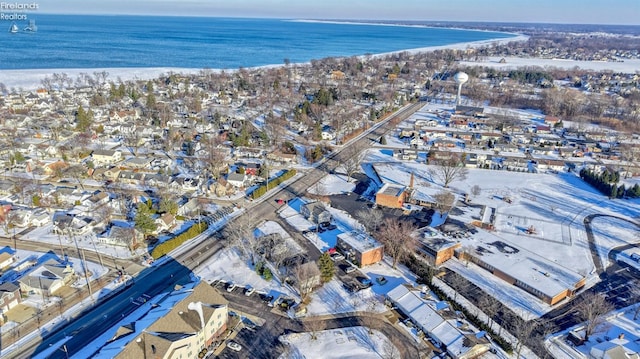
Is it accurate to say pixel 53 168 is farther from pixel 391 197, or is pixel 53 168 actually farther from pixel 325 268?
pixel 391 197

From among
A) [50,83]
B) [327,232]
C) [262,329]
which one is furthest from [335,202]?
[50,83]

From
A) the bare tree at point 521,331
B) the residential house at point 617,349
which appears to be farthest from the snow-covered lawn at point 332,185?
the residential house at point 617,349

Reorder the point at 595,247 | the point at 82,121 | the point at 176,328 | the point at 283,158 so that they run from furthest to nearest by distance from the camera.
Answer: the point at 82,121 < the point at 283,158 < the point at 595,247 < the point at 176,328

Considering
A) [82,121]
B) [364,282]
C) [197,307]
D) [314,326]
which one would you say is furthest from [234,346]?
[82,121]

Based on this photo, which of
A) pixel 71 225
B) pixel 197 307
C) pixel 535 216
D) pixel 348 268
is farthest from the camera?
pixel 535 216

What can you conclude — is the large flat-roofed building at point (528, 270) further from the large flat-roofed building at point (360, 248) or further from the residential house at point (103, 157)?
the residential house at point (103, 157)

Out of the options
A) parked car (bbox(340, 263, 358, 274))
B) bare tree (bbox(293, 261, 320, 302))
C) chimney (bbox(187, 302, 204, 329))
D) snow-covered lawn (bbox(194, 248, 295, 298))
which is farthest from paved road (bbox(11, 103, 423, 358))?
parked car (bbox(340, 263, 358, 274))

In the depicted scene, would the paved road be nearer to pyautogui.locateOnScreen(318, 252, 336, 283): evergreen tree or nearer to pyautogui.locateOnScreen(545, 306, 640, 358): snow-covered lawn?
pyautogui.locateOnScreen(318, 252, 336, 283): evergreen tree
